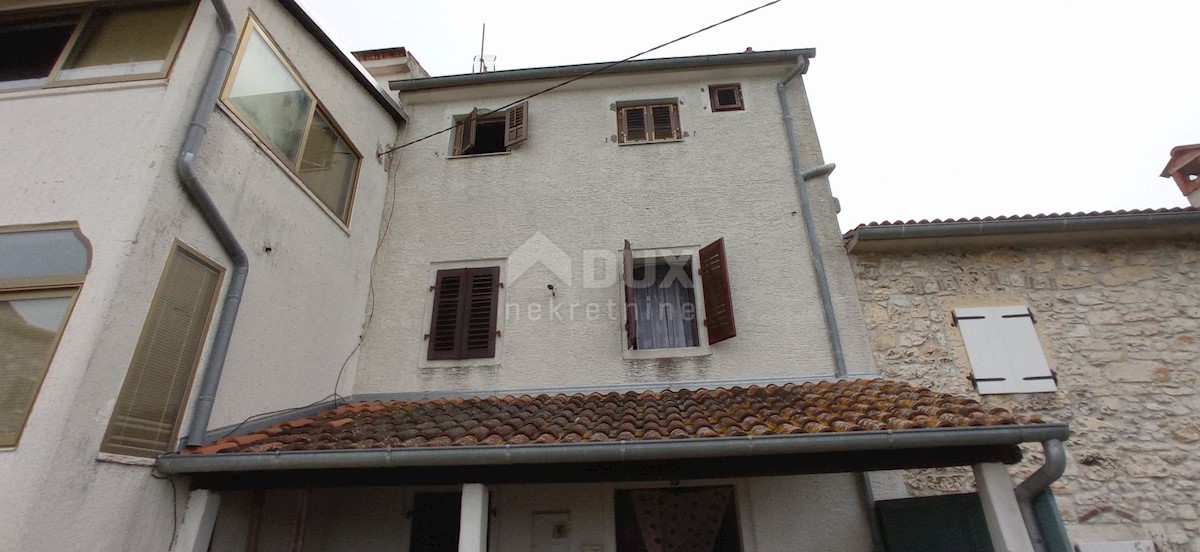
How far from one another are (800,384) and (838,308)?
3.49 feet

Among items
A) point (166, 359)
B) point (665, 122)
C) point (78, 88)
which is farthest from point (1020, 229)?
point (78, 88)

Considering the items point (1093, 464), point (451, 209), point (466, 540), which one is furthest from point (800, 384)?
point (451, 209)

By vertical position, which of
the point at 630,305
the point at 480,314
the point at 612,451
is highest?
the point at 480,314

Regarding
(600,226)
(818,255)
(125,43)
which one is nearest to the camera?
(125,43)

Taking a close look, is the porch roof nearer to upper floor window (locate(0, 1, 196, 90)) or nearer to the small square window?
upper floor window (locate(0, 1, 196, 90))

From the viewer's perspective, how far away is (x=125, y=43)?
204 inches

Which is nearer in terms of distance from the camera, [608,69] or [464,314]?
[464,314]

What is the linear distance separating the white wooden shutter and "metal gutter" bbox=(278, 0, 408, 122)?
7.60 m

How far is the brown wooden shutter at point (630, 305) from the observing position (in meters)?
6.43

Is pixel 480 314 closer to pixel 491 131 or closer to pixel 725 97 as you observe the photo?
pixel 491 131

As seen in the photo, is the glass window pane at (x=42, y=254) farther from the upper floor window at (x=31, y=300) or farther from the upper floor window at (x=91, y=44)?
the upper floor window at (x=91, y=44)

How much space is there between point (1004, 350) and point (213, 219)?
760cm

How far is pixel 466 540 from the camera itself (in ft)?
13.5

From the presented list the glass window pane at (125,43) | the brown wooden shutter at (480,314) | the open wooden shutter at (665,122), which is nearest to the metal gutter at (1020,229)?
the open wooden shutter at (665,122)
